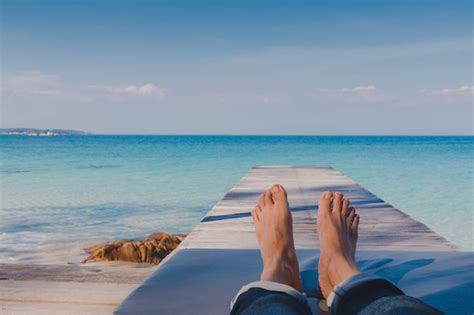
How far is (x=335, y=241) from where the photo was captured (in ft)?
5.71

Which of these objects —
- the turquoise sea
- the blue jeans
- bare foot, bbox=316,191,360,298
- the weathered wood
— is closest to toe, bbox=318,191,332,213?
bare foot, bbox=316,191,360,298

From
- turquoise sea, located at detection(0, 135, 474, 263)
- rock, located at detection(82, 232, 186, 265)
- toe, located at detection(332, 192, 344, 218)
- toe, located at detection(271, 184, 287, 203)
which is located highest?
toe, located at detection(271, 184, 287, 203)

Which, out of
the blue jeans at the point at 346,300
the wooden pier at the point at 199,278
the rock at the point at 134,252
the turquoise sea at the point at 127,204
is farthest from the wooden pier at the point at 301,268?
the turquoise sea at the point at 127,204

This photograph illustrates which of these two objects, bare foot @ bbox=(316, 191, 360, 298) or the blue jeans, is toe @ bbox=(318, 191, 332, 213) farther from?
the blue jeans

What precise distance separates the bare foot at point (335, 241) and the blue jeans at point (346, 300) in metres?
0.21

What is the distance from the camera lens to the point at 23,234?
5320 millimetres

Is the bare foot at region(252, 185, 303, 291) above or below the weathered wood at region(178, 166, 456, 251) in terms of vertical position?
above

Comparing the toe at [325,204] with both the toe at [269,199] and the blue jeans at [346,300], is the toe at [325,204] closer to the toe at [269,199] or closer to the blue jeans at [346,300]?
the toe at [269,199]

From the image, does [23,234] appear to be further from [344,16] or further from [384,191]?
[344,16]

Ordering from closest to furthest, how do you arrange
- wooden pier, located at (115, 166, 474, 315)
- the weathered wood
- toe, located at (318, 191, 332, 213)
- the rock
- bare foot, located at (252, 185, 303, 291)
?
wooden pier, located at (115, 166, 474, 315)
bare foot, located at (252, 185, 303, 291)
toe, located at (318, 191, 332, 213)
the weathered wood
the rock

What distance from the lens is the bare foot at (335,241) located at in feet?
4.86

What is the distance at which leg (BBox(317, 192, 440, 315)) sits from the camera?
42.2 inches

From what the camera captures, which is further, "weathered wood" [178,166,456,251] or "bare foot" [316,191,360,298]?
"weathered wood" [178,166,456,251]

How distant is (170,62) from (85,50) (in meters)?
4.08
